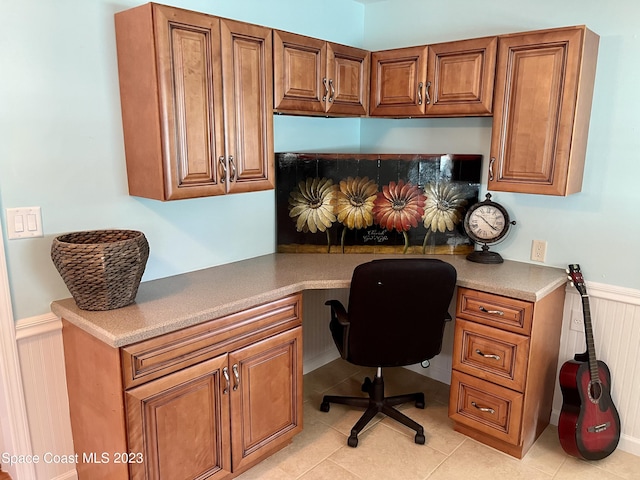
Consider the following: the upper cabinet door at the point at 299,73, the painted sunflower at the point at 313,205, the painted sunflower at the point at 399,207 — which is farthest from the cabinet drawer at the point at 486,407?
the upper cabinet door at the point at 299,73

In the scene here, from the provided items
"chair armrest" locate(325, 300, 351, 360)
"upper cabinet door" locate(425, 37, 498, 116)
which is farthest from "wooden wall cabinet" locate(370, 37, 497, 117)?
"chair armrest" locate(325, 300, 351, 360)

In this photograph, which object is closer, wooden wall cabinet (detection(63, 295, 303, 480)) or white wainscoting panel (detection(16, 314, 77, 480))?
wooden wall cabinet (detection(63, 295, 303, 480))

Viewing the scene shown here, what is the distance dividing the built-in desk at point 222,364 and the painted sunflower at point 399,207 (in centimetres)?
37

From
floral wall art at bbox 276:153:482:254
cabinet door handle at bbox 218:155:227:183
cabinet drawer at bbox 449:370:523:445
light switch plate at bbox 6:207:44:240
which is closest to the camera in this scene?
light switch plate at bbox 6:207:44:240

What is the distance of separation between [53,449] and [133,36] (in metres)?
1.82

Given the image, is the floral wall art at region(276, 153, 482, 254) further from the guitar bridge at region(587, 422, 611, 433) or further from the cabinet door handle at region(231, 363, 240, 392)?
the guitar bridge at region(587, 422, 611, 433)

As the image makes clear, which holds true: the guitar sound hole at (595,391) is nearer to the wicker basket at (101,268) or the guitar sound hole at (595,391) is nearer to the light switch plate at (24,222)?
the wicker basket at (101,268)

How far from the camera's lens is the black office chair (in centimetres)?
222

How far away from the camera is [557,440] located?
262 centimetres

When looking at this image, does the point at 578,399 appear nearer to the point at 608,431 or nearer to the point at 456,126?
the point at 608,431

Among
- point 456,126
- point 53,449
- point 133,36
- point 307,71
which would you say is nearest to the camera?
point 133,36

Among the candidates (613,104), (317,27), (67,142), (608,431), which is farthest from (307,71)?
(608,431)

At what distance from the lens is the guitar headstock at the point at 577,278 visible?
8.03 feet

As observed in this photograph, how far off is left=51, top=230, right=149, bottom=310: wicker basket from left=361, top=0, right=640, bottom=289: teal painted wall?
199 cm
